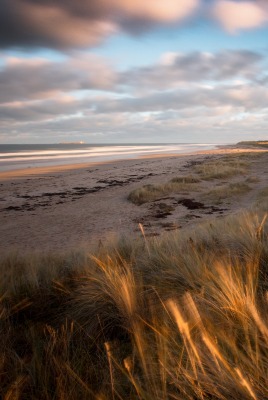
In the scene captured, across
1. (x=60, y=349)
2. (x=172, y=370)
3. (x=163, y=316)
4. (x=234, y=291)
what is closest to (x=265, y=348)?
(x=234, y=291)

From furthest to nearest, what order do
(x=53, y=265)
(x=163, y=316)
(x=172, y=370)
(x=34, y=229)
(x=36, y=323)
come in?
(x=34, y=229) < (x=53, y=265) < (x=36, y=323) < (x=163, y=316) < (x=172, y=370)

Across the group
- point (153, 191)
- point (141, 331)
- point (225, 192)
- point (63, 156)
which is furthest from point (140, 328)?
point (63, 156)

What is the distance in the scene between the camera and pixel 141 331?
249cm

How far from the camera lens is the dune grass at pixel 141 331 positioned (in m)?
1.70

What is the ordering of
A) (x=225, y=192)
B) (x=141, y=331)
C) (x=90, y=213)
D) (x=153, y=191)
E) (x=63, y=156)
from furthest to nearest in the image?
1. (x=63, y=156)
2. (x=153, y=191)
3. (x=225, y=192)
4. (x=90, y=213)
5. (x=141, y=331)

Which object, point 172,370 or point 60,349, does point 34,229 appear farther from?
point 172,370

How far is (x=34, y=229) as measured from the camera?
974cm

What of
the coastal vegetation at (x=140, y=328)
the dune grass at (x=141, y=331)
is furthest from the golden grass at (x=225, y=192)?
the dune grass at (x=141, y=331)

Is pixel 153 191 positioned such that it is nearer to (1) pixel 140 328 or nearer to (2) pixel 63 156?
(1) pixel 140 328

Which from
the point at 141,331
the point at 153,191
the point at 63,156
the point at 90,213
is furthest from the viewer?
the point at 63,156

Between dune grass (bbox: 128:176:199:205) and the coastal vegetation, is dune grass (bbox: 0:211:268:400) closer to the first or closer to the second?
the coastal vegetation

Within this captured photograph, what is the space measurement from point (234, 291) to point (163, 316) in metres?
0.68

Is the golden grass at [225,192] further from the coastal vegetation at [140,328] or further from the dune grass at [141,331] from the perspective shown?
the dune grass at [141,331]

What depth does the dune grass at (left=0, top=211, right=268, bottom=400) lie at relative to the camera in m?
1.70
